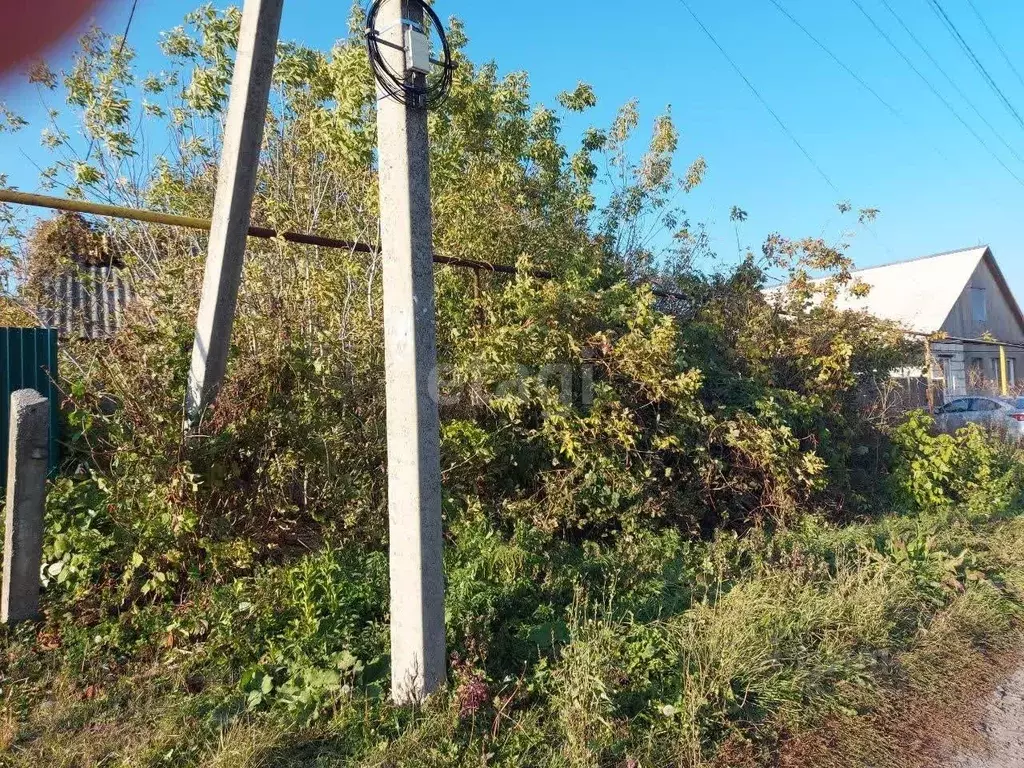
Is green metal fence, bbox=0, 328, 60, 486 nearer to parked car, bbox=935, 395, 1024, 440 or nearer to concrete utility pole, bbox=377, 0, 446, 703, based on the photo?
concrete utility pole, bbox=377, 0, 446, 703

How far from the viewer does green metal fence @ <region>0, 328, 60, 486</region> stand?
461 centimetres

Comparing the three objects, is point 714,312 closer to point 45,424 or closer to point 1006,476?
point 1006,476

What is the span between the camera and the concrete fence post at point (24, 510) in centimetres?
386

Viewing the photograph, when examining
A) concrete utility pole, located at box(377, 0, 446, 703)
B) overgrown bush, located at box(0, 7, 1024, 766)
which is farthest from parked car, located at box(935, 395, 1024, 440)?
concrete utility pole, located at box(377, 0, 446, 703)

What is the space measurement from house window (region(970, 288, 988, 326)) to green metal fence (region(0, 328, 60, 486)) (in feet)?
104

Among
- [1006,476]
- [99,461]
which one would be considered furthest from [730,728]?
[1006,476]

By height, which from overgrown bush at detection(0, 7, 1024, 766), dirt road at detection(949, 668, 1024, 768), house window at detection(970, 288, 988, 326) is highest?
house window at detection(970, 288, 988, 326)

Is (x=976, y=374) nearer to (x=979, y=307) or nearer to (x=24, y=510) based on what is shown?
(x=979, y=307)

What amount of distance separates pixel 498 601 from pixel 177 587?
187 cm

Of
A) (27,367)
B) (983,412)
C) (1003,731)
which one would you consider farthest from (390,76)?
(983,412)

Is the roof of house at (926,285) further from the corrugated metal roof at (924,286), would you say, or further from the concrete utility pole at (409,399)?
the concrete utility pole at (409,399)

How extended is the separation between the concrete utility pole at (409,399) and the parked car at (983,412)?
12.9 metres

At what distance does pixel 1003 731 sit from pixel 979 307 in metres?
30.1

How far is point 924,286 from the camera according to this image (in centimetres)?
2859
